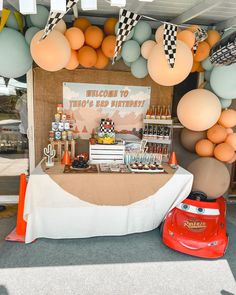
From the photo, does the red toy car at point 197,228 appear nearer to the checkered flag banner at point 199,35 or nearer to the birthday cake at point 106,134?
the birthday cake at point 106,134

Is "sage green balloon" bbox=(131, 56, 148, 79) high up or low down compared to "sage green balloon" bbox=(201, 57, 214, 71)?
down

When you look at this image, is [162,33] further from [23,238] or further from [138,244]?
[23,238]

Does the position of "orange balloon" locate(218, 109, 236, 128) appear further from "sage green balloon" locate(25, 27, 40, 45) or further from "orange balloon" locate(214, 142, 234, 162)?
"sage green balloon" locate(25, 27, 40, 45)

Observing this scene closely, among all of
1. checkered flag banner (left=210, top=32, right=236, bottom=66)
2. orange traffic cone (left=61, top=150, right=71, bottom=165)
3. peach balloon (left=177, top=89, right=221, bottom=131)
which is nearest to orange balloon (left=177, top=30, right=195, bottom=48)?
checkered flag banner (left=210, top=32, right=236, bottom=66)

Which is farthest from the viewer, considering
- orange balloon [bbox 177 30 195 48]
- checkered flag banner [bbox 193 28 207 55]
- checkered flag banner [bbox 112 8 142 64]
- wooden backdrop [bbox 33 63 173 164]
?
wooden backdrop [bbox 33 63 173 164]

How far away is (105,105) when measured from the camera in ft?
11.8

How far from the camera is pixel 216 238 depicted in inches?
102

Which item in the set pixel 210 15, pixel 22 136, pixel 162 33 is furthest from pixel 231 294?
pixel 22 136

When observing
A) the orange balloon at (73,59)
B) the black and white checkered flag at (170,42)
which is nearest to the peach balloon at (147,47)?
the black and white checkered flag at (170,42)

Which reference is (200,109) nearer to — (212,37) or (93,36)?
(212,37)

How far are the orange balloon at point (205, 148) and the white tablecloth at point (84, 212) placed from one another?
432mm

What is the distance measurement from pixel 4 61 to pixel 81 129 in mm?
1319

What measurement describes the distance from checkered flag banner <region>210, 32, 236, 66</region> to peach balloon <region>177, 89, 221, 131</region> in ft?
1.46

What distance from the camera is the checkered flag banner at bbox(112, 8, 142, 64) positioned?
7.89 ft
